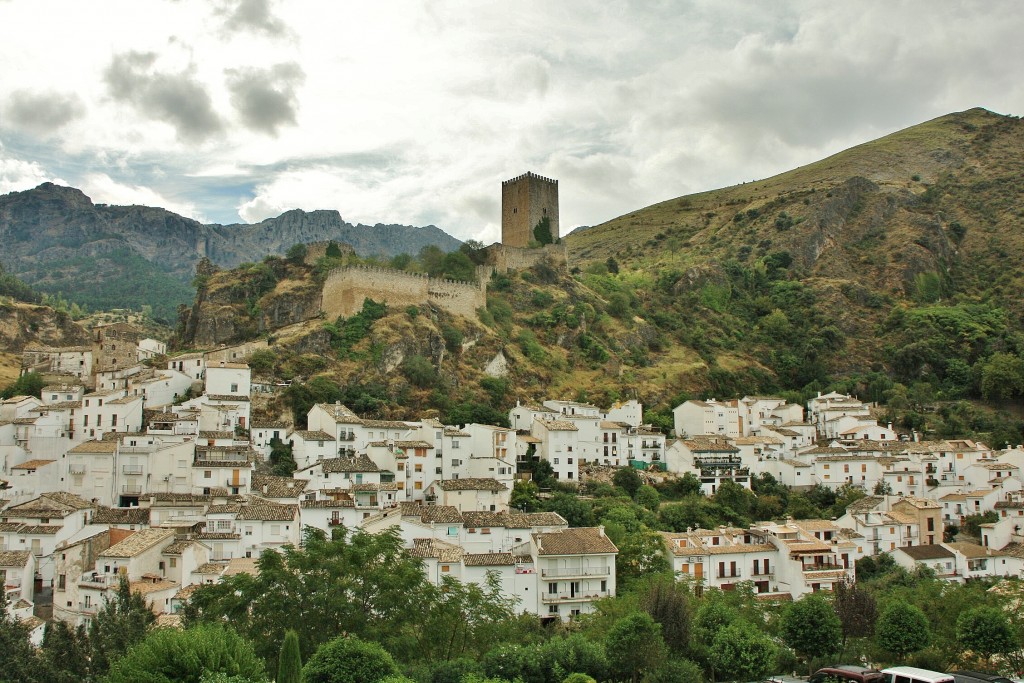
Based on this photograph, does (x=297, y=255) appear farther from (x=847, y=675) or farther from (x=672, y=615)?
(x=847, y=675)

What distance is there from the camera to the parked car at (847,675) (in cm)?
2452

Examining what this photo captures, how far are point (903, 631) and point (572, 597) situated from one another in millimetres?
11543

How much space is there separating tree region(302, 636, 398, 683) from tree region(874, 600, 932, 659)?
15971 millimetres

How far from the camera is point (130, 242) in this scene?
166875mm

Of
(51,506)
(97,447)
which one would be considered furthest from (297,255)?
(51,506)

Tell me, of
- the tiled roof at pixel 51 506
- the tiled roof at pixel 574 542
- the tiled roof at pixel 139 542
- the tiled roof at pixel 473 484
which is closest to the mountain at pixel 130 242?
the tiled roof at pixel 51 506

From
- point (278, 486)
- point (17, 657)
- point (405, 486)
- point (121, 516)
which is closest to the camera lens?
point (17, 657)

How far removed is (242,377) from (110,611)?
77.9 feet

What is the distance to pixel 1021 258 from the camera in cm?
9531

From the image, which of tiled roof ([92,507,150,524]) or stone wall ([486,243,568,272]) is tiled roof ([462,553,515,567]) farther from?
stone wall ([486,243,568,272])

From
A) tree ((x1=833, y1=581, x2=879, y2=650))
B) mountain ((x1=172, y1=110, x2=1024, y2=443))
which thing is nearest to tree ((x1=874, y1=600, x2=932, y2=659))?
tree ((x1=833, y1=581, x2=879, y2=650))

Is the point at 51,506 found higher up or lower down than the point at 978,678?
higher up

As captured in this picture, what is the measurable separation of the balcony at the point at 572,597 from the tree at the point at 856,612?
329 inches

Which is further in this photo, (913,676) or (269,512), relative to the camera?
(269,512)
